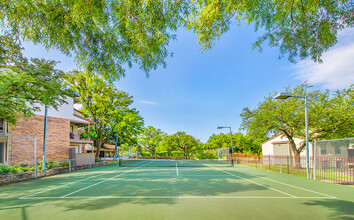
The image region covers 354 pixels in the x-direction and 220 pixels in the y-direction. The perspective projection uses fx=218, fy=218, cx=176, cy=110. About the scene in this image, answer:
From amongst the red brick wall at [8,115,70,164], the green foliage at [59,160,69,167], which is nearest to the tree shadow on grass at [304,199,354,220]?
the green foliage at [59,160,69,167]

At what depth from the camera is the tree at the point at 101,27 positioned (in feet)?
14.1

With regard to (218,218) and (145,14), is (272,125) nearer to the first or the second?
(218,218)

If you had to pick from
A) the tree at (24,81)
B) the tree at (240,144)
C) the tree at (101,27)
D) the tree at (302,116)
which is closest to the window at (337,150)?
the tree at (302,116)

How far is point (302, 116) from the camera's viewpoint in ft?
68.2

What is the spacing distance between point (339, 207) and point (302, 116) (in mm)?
16322

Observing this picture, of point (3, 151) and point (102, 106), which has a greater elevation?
point (102, 106)

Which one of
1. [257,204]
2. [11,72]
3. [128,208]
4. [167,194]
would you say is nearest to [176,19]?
[128,208]

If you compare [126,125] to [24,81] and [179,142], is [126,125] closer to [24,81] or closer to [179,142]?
[179,142]

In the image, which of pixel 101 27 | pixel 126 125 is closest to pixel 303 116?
pixel 101 27

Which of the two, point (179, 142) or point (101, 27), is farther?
point (179, 142)

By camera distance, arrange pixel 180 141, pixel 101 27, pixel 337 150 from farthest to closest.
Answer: pixel 180 141
pixel 337 150
pixel 101 27

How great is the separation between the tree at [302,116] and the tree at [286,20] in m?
16.3

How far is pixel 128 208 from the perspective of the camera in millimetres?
6121

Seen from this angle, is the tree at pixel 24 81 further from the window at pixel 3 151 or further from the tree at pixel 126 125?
the tree at pixel 126 125
